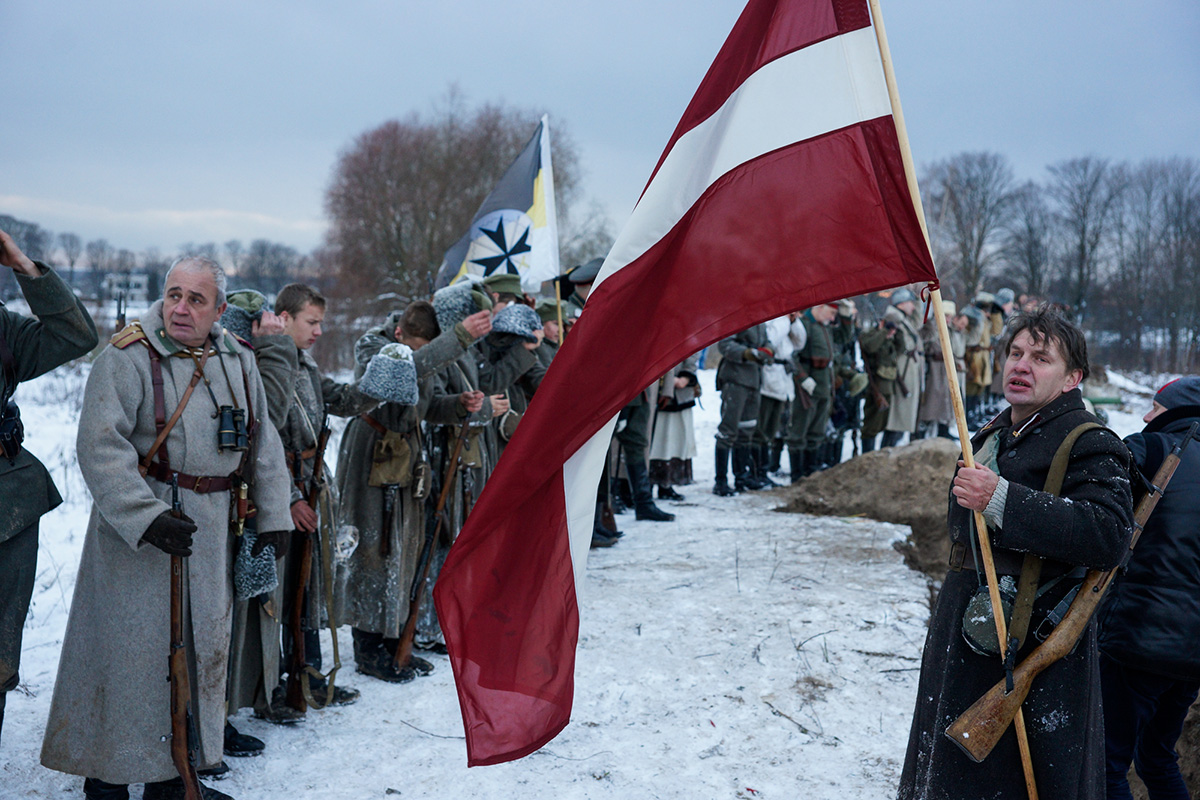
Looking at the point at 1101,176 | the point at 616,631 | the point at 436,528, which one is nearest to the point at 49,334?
the point at 436,528

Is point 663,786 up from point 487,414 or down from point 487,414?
down

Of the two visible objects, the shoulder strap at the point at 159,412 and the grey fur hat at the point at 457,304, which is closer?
the shoulder strap at the point at 159,412

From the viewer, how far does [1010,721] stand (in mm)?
2303

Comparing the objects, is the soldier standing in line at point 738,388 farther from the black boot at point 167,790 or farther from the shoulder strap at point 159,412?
the black boot at point 167,790

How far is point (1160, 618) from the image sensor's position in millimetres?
2777

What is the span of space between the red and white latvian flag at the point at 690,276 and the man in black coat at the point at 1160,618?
1.19 metres

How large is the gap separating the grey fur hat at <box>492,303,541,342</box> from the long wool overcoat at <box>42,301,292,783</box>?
2502mm

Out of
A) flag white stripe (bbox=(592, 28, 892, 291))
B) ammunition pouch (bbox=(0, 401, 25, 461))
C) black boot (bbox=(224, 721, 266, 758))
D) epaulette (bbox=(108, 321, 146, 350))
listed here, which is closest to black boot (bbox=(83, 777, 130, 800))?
black boot (bbox=(224, 721, 266, 758))

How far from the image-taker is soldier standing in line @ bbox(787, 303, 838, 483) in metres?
10.2

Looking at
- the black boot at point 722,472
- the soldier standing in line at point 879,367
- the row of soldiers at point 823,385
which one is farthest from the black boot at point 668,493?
the soldier standing in line at point 879,367

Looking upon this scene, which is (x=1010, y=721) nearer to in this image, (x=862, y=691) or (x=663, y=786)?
(x=663, y=786)

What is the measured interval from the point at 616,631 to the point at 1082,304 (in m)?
38.8

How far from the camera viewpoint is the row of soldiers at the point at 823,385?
369 inches

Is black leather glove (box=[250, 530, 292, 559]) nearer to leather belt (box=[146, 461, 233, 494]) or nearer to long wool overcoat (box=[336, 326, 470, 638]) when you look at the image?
leather belt (box=[146, 461, 233, 494])
